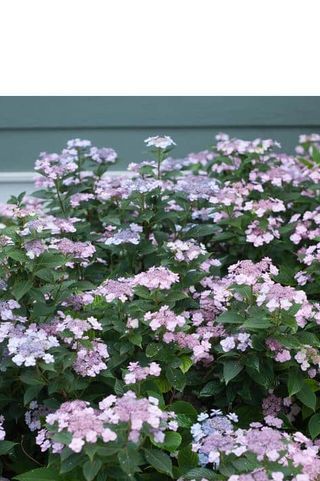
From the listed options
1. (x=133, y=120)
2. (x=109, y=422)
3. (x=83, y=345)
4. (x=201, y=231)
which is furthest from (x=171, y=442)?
(x=133, y=120)

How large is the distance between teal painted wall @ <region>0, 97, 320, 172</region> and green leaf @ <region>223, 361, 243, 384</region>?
1820 mm

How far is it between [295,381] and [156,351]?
1.11 feet

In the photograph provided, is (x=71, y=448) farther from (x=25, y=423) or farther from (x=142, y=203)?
(x=142, y=203)

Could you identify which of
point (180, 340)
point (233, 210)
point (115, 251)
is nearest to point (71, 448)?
point (180, 340)

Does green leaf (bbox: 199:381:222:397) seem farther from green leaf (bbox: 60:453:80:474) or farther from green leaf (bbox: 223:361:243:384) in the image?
green leaf (bbox: 60:453:80:474)

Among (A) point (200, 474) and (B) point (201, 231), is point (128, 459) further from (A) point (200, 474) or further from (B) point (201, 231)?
(B) point (201, 231)

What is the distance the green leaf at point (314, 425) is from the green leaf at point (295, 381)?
94mm

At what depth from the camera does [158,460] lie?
1453mm

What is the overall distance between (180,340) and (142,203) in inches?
23.9

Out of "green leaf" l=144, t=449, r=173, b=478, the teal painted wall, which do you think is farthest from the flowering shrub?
the teal painted wall

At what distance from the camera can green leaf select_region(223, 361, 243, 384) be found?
1750mm
